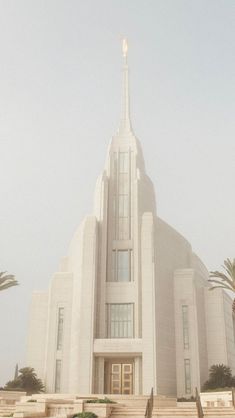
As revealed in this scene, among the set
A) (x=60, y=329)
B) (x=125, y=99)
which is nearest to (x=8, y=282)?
(x=60, y=329)

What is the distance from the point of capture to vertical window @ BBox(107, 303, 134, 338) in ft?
127

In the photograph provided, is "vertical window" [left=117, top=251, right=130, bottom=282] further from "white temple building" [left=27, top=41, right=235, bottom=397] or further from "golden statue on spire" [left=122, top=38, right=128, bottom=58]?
"golden statue on spire" [left=122, top=38, right=128, bottom=58]

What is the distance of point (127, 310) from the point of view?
130 feet

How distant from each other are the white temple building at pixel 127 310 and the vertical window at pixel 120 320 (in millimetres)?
81

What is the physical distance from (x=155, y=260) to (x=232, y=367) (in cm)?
1407

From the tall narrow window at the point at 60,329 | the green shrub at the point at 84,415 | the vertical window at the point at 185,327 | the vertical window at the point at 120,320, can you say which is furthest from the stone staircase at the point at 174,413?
the tall narrow window at the point at 60,329

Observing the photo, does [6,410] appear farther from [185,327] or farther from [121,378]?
[185,327]

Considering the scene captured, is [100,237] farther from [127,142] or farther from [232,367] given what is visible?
[232,367]

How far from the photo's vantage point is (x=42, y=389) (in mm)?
39156

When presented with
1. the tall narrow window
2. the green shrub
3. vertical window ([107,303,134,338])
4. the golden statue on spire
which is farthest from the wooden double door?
the golden statue on spire

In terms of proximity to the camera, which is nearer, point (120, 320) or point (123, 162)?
point (120, 320)

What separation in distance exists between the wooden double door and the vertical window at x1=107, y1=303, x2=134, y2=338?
2.48 m

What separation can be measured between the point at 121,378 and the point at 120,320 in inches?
180

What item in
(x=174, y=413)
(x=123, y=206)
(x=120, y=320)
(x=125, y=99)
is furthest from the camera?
(x=125, y=99)
